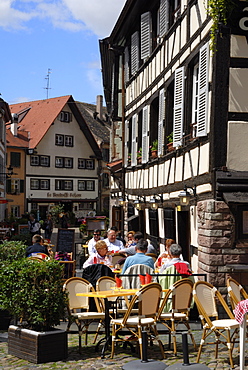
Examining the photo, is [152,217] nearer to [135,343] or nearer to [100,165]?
[135,343]

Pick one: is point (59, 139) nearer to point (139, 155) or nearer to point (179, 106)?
point (139, 155)

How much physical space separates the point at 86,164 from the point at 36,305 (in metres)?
50.2

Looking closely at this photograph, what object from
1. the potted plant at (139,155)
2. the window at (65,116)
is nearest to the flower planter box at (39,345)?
the potted plant at (139,155)

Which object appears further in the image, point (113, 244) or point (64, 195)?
point (64, 195)

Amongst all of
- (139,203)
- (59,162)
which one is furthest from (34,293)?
(59,162)

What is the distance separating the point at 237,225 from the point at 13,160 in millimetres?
43685

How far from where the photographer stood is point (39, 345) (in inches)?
306

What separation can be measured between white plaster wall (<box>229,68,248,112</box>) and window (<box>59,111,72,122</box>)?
149ft

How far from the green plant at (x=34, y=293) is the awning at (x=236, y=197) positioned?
3.33 meters

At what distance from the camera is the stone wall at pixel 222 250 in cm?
1048

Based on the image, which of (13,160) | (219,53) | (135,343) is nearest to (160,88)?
(219,53)

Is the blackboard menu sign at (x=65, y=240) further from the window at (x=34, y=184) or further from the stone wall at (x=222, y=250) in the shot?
Answer: the window at (x=34, y=184)

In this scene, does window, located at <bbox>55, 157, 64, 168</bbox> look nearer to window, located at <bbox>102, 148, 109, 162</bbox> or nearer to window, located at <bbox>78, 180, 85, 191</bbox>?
window, located at <bbox>78, 180, 85, 191</bbox>

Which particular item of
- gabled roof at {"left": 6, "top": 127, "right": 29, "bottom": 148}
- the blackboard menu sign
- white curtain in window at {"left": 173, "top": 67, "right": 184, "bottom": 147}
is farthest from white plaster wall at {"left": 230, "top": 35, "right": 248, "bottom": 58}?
gabled roof at {"left": 6, "top": 127, "right": 29, "bottom": 148}
